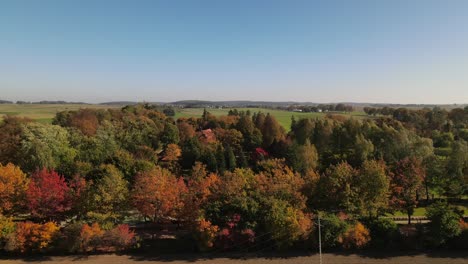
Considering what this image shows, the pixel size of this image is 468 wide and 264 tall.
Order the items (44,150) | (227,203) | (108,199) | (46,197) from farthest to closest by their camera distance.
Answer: (44,150) → (108,199) → (227,203) → (46,197)

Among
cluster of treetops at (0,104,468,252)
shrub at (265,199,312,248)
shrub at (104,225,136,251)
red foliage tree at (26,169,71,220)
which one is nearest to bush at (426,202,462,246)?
cluster of treetops at (0,104,468,252)

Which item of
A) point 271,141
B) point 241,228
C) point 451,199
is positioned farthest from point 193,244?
point 271,141

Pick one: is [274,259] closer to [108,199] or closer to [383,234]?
[383,234]

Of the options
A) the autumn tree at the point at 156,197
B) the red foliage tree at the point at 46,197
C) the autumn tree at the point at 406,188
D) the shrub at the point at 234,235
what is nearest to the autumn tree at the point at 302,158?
the autumn tree at the point at 406,188

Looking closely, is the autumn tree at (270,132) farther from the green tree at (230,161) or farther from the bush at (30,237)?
the bush at (30,237)

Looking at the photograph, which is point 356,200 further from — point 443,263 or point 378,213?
point 443,263

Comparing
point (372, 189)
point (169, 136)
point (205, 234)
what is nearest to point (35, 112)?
point (169, 136)
